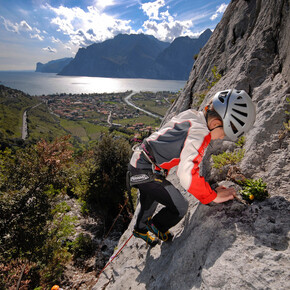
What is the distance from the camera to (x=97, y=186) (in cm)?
1420

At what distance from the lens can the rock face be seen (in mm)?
2439

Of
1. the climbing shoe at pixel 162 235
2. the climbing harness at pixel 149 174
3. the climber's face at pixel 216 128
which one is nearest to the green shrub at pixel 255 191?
the climber's face at pixel 216 128

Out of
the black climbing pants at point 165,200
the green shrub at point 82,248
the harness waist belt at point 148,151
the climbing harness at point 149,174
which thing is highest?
the harness waist belt at point 148,151

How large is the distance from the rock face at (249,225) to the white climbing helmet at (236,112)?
2.73 ft

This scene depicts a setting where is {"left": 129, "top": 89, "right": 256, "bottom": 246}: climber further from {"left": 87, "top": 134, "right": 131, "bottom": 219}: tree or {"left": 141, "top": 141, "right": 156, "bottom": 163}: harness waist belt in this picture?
{"left": 87, "top": 134, "right": 131, "bottom": 219}: tree

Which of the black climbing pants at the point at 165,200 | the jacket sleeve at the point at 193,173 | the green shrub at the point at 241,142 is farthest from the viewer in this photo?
the green shrub at the point at 241,142

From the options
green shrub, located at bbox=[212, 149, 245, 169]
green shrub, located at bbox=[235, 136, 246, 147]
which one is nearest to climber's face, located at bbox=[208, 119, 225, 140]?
green shrub, located at bbox=[212, 149, 245, 169]

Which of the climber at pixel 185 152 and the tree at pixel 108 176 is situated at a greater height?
Answer: the climber at pixel 185 152

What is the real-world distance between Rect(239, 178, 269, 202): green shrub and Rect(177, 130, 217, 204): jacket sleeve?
0.59 m

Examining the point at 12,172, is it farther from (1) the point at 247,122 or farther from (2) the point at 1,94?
(2) the point at 1,94

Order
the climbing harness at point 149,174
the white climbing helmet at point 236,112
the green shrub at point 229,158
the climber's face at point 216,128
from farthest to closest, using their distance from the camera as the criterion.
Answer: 1. the green shrub at point 229,158
2. the climbing harness at point 149,174
3. the climber's face at point 216,128
4. the white climbing helmet at point 236,112

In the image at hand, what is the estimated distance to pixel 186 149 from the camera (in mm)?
3186

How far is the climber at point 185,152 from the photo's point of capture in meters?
3.10

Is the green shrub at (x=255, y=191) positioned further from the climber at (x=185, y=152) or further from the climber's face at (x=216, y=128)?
the climber's face at (x=216, y=128)
